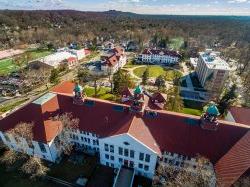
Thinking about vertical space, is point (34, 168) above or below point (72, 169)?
above

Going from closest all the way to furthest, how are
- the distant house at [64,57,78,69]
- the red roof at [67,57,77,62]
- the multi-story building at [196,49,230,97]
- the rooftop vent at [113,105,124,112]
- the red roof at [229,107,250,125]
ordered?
the rooftop vent at [113,105,124,112], the red roof at [229,107,250,125], the multi-story building at [196,49,230,97], the distant house at [64,57,78,69], the red roof at [67,57,77,62]

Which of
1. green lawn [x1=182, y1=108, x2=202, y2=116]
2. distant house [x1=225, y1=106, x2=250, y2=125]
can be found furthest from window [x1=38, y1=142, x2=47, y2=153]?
distant house [x1=225, y1=106, x2=250, y2=125]

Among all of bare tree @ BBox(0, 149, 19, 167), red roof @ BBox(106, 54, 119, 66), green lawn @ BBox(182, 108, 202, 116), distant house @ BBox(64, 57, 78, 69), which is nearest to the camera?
bare tree @ BBox(0, 149, 19, 167)

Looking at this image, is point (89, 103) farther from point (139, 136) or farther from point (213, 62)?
point (213, 62)

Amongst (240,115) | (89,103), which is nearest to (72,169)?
(89,103)

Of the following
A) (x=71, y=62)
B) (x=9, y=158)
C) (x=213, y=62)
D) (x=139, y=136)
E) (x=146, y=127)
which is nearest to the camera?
(x=139, y=136)

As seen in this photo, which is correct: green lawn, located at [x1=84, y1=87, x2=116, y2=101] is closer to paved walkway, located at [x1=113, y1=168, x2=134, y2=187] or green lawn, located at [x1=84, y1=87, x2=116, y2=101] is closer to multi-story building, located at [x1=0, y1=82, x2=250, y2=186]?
multi-story building, located at [x1=0, y1=82, x2=250, y2=186]

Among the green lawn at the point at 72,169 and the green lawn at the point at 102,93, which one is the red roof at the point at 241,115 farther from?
the green lawn at the point at 102,93
